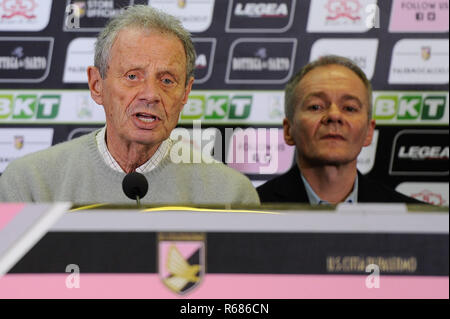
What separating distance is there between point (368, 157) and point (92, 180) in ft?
3.65

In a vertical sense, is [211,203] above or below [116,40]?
below

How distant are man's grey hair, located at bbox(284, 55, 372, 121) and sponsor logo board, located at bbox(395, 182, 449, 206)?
1.02 ft

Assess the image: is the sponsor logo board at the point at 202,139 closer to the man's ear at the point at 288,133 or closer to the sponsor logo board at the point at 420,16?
the man's ear at the point at 288,133

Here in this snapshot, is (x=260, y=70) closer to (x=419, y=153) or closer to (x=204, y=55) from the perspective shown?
(x=204, y=55)

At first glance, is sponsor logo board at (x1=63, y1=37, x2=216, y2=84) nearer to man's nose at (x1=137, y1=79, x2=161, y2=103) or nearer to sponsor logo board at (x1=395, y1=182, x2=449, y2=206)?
man's nose at (x1=137, y1=79, x2=161, y2=103)

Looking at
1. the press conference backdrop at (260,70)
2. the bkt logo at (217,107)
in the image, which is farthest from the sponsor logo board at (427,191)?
the bkt logo at (217,107)

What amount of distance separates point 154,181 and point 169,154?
0.41ft

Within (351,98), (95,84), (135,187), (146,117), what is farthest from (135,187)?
(351,98)

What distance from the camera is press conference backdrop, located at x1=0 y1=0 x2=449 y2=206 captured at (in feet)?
7.95

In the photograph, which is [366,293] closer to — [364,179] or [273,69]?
[364,179]

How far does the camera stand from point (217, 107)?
8.13 ft
